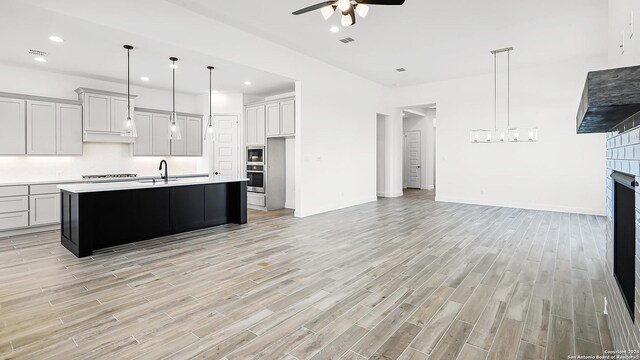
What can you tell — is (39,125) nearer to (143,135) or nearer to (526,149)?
(143,135)

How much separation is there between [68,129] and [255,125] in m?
3.81

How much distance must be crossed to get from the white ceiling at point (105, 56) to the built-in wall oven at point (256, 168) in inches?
60.8

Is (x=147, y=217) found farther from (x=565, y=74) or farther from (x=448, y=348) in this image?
(x=565, y=74)

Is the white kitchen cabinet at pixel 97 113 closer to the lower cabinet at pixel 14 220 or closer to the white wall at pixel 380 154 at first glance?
the lower cabinet at pixel 14 220

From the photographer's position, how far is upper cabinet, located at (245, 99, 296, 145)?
721 centimetres

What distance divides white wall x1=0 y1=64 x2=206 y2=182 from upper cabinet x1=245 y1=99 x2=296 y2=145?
2.25 m

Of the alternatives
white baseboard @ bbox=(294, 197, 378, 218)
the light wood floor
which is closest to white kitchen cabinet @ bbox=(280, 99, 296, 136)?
white baseboard @ bbox=(294, 197, 378, 218)

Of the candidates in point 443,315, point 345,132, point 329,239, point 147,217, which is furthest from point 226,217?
point 443,315

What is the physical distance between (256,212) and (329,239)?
3086 millimetres

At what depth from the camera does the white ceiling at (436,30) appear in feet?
15.1

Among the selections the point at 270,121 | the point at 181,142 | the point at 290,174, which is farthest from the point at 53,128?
the point at 290,174

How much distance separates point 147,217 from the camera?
487 centimetres

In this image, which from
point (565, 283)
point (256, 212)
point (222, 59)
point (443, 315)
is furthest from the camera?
point (256, 212)

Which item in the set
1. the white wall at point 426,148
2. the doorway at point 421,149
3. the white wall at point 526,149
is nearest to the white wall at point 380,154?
the white wall at point 526,149
